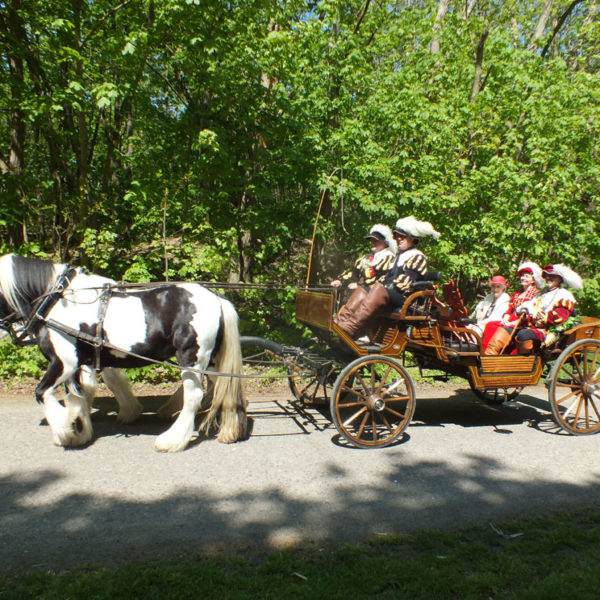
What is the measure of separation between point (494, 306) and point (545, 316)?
81cm

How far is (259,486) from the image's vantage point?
378 centimetres

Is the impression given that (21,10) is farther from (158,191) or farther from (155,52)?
(158,191)

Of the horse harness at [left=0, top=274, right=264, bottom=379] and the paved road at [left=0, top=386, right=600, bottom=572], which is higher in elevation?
the horse harness at [left=0, top=274, right=264, bottom=379]

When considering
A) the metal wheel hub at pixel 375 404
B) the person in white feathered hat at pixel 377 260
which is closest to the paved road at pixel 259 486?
the metal wheel hub at pixel 375 404

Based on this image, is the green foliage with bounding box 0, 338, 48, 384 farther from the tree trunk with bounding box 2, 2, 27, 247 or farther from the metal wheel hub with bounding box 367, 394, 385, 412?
the metal wheel hub with bounding box 367, 394, 385, 412

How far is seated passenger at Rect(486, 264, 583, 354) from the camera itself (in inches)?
213

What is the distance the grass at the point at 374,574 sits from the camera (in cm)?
251

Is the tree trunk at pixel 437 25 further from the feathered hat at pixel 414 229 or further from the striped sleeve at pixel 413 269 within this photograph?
the striped sleeve at pixel 413 269

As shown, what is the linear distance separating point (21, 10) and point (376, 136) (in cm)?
559

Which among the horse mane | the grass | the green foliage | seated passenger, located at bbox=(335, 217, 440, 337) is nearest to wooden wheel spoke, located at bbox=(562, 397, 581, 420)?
seated passenger, located at bbox=(335, 217, 440, 337)

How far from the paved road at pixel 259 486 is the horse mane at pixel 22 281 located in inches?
50.5

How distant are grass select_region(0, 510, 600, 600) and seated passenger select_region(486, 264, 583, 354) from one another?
2521 millimetres

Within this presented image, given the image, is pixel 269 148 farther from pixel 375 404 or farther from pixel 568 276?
pixel 375 404

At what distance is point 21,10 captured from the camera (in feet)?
20.6
